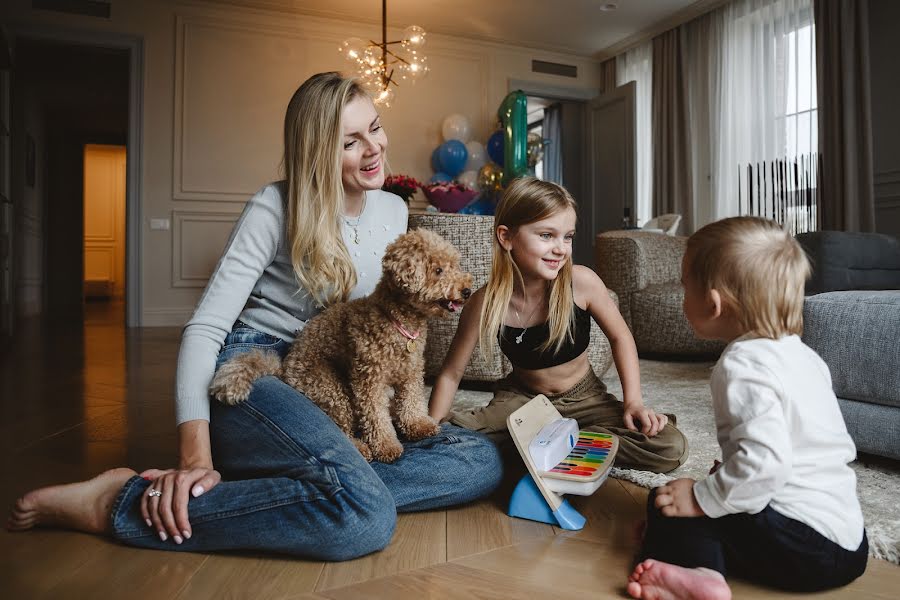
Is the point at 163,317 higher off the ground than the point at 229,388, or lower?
higher

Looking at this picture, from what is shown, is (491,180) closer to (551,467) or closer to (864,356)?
(864,356)

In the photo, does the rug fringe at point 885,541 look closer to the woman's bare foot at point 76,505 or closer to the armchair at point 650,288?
the woman's bare foot at point 76,505

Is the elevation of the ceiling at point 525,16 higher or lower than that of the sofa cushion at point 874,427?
higher

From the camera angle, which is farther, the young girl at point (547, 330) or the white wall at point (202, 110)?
the white wall at point (202, 110)

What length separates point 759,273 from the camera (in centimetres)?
96

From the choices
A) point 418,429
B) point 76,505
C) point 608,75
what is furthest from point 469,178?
point 76,505

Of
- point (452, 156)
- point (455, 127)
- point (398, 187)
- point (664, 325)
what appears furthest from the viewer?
point (455, 127)

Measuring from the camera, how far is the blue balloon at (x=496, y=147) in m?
6.42

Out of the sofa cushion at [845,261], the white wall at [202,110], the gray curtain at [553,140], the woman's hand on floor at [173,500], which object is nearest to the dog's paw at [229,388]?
the woman's hand on floor at [173,500]

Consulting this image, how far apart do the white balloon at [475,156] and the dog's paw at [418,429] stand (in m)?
5.34

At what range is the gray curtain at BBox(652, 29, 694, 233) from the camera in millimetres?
5992

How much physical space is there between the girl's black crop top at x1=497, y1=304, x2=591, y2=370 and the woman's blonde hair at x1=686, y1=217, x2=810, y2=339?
60 centimetres

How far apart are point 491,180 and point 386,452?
201 inches

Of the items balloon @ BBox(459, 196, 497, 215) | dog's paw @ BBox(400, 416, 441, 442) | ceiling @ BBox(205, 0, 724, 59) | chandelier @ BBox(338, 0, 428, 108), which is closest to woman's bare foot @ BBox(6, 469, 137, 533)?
dog's paw @ BBox(400, 416, 441, 442)
